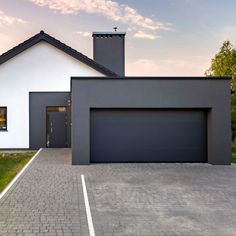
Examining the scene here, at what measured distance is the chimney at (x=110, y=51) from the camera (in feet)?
79.5

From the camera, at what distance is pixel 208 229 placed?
19.1 ft

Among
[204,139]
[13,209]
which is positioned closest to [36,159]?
[204,139]

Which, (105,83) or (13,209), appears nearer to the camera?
(13,209)

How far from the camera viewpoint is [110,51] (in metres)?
24.3

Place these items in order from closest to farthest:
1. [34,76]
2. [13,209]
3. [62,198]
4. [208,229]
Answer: [208,229]
[13,209]
[62,198]
[34,76]

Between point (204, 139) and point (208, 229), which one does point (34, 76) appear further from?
point (208, 229)

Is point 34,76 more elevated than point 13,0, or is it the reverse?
point 13,0

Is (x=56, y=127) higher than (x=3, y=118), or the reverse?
(x=3, y=118)

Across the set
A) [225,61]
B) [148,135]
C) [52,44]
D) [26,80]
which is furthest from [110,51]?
[225,61]

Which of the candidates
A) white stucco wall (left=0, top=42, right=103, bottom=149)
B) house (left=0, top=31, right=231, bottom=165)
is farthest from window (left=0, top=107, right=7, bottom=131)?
house (left=0, top=31, right=231, bottom=165)

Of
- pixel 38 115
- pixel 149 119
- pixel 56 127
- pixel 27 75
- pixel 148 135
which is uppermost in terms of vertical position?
pixel 27 75

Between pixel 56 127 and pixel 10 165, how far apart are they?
6.67m

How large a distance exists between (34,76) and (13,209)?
13236 mm

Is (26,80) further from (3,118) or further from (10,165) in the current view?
(10,165)
